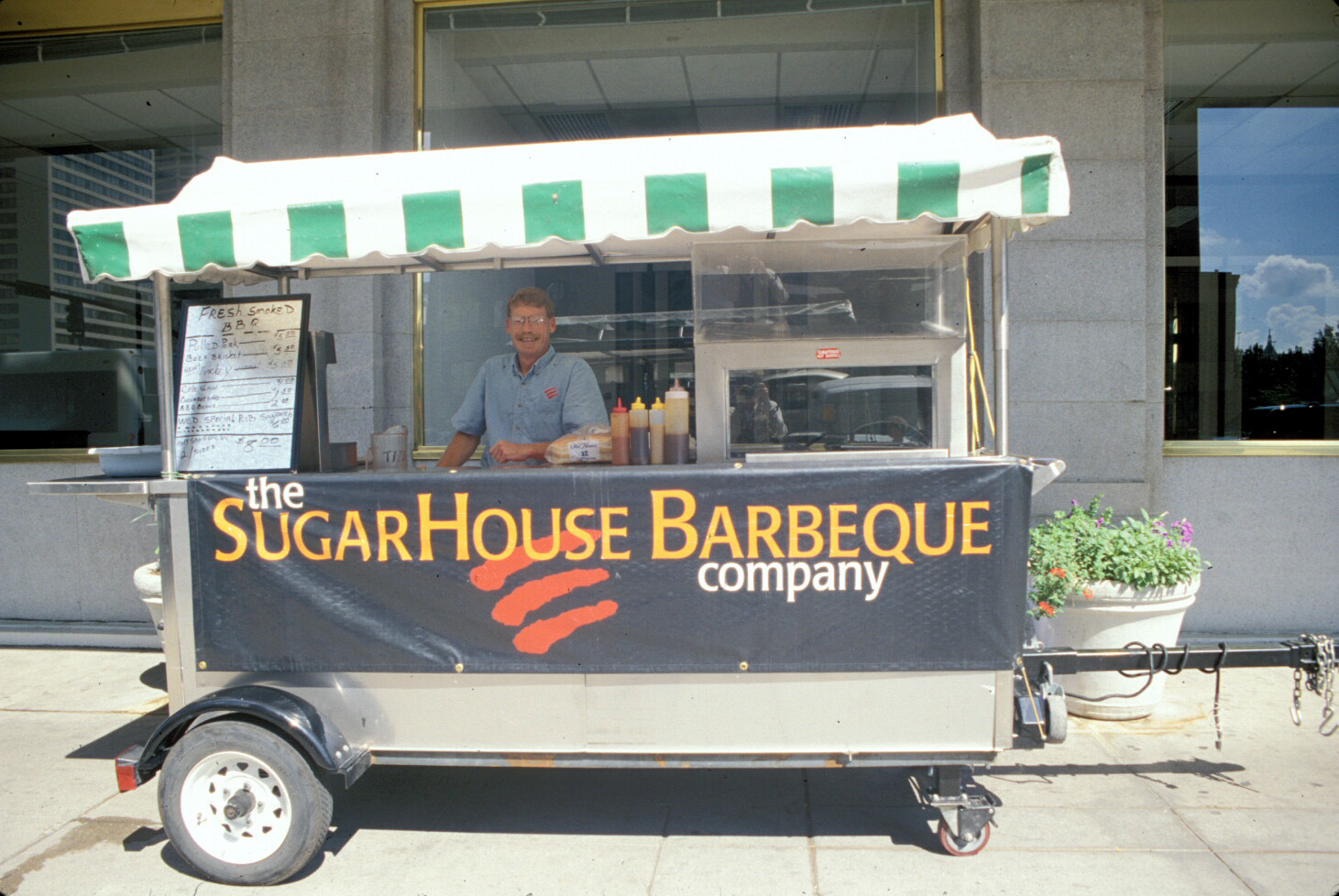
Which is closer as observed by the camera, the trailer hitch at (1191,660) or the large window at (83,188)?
the trailer hitch at (1191,660)

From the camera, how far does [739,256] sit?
3.76 meters

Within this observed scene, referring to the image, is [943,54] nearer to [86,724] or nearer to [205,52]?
[205,52]

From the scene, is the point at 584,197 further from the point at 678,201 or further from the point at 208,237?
the point at 208,237

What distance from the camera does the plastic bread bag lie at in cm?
375

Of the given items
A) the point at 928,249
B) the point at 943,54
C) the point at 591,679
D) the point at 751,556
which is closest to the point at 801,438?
the point at 751,556

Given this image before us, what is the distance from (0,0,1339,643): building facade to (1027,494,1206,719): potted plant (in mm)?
1013

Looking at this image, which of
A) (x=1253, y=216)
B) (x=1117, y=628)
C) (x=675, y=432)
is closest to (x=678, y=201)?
(x=675, y=432)

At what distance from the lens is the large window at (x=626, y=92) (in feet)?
21.3

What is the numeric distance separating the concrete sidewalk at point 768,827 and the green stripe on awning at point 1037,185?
2328 millimetres

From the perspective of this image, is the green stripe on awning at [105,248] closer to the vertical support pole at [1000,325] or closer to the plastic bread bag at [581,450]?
the plastic bread bag at [581,450]

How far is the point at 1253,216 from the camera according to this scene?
637 centimetres

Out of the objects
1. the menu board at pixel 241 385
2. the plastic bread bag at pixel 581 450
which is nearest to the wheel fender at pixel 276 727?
the menu board at pixel 241 385

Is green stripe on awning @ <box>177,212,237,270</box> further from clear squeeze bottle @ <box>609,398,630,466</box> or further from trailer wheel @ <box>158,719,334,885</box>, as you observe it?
trailer wheel @ <box>158,719,334,885</box>

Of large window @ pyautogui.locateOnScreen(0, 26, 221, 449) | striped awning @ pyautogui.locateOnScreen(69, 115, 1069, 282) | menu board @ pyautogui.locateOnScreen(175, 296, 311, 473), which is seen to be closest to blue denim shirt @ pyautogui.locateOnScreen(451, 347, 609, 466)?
menu board @ pyautogui.locateOnScreen(175, 296, 311, 473)
